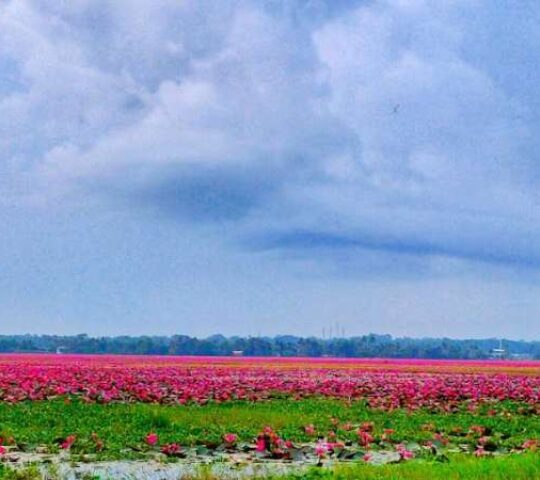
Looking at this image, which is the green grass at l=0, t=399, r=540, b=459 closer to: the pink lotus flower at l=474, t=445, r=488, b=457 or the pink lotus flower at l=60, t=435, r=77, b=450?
the pink lotus flower at l=60, t=435, r=77, b=450

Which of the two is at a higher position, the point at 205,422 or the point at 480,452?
the point at 205,422

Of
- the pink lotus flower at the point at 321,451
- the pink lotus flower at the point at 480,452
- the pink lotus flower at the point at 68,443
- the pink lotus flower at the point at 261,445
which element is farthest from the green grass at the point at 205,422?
the pink lotus flower at the point at 321,451

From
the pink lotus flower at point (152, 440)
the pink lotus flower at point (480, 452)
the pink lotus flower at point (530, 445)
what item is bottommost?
the pink lotus flower at point (480, 452)

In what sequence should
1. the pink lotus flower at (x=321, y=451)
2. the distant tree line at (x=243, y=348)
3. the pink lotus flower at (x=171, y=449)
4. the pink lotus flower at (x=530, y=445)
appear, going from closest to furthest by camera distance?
the pink lotus flower at (x=321, y=451) < the pink lotus flower at (x=171, y=449) < the pink lotus flower at (x=530, y=445) < the distant tree line at (x=243, y=348)

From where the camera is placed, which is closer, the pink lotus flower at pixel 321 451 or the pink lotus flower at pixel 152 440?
the pink lotus flower at pixel 321 451

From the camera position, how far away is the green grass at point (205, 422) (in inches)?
560

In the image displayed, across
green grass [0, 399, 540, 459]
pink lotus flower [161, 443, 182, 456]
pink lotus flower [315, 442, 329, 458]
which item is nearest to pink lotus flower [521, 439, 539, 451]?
green grass [0, 399, 540, 459]

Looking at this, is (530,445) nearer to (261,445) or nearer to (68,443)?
(261,445)

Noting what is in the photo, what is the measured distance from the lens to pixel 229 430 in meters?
15.4

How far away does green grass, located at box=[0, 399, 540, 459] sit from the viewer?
46.7ft

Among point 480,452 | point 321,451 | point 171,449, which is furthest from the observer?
point 480,452

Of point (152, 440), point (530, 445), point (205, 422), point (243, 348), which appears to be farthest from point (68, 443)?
point (243, 348)

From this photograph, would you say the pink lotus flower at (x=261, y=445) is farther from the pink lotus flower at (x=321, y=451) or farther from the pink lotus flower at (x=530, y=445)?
the pink lotus flower at (x=530, y=445)

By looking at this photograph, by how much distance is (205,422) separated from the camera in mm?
16703
